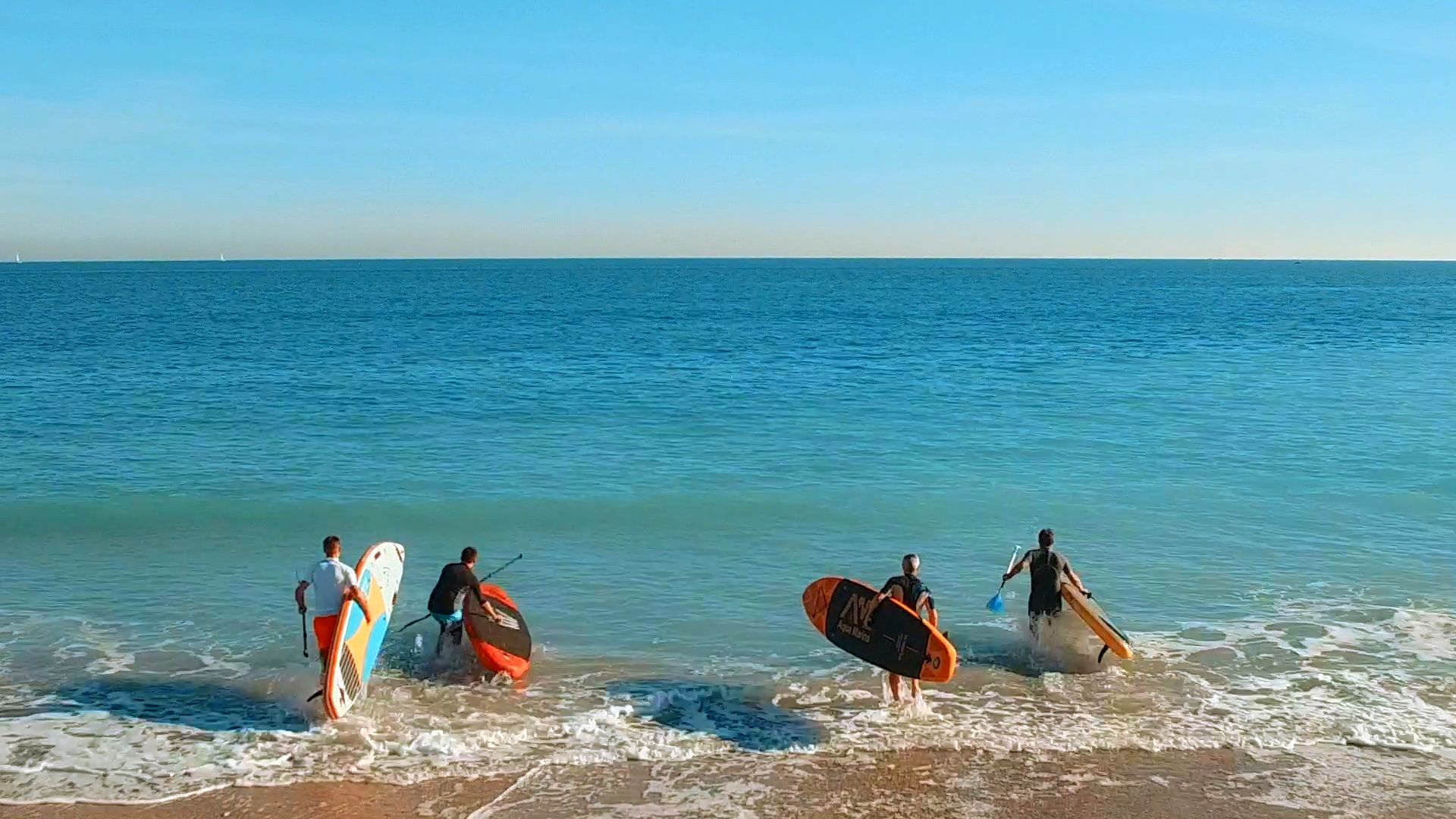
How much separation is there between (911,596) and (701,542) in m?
6.09

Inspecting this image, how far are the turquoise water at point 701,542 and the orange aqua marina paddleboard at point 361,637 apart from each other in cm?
28

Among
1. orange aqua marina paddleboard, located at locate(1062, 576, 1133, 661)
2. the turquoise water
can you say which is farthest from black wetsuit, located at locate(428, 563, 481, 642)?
orange aqua marina paddleboard, located at locate(1062, 576, 1133, 661)

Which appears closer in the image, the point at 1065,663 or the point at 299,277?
the point at 1065,663

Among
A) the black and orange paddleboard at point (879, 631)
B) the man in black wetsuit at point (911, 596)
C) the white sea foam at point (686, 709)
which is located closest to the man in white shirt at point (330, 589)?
the white sea foam at point (686, 709)

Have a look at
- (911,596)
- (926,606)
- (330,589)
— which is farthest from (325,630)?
(926,606)

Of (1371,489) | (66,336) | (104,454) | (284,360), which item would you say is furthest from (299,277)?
(1371,489)

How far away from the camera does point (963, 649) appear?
1248 cm

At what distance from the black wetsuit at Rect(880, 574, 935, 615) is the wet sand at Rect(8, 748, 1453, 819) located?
1.67m

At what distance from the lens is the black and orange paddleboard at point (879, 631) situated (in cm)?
1045

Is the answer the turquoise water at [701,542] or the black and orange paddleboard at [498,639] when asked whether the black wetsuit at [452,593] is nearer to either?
the black and orange paddleboard at [498,639]

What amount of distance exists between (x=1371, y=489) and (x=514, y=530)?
1441 centimetres

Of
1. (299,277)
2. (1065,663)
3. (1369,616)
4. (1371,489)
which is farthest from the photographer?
(299,277)

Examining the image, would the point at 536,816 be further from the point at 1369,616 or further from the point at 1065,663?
the point at 1369,616

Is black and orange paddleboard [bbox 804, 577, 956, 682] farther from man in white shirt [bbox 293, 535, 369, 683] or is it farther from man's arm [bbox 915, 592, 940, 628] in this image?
man in white shirt [bbox 293, 535, 369, 683]
